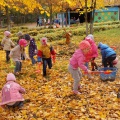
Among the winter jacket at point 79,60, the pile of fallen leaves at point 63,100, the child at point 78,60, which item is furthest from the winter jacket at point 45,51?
the winter jacket at point 79,60

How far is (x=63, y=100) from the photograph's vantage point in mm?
5965

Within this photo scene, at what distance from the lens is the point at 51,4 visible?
28047 mm

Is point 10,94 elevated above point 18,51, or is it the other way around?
point 18,51

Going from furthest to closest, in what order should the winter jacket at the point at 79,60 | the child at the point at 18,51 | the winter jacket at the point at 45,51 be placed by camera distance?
the winter jacket at the point at 45,51 → the child at the point at 18,51 → the winter jacket at the point at 79,60

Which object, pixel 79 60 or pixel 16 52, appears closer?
pixel 79 60

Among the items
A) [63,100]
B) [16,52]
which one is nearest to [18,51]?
[16,52]

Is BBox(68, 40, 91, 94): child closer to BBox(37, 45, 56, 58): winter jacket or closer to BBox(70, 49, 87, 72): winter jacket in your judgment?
BBox(70, 49, 87, 72): winter jacket

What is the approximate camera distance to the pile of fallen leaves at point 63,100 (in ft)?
17.1

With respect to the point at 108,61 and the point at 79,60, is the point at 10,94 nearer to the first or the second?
the point at 79,60

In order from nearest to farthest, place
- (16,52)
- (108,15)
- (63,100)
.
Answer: (63,100)
(16,52)
(108,15)

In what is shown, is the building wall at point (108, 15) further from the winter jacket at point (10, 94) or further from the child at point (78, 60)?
the winter jacket at point (10, 94)

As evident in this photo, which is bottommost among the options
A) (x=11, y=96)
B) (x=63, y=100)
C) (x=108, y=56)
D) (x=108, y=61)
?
(x=63, y=100)

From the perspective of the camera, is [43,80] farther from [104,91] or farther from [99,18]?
[99,18]

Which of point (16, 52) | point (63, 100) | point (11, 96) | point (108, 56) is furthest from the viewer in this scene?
point (16, 52)
